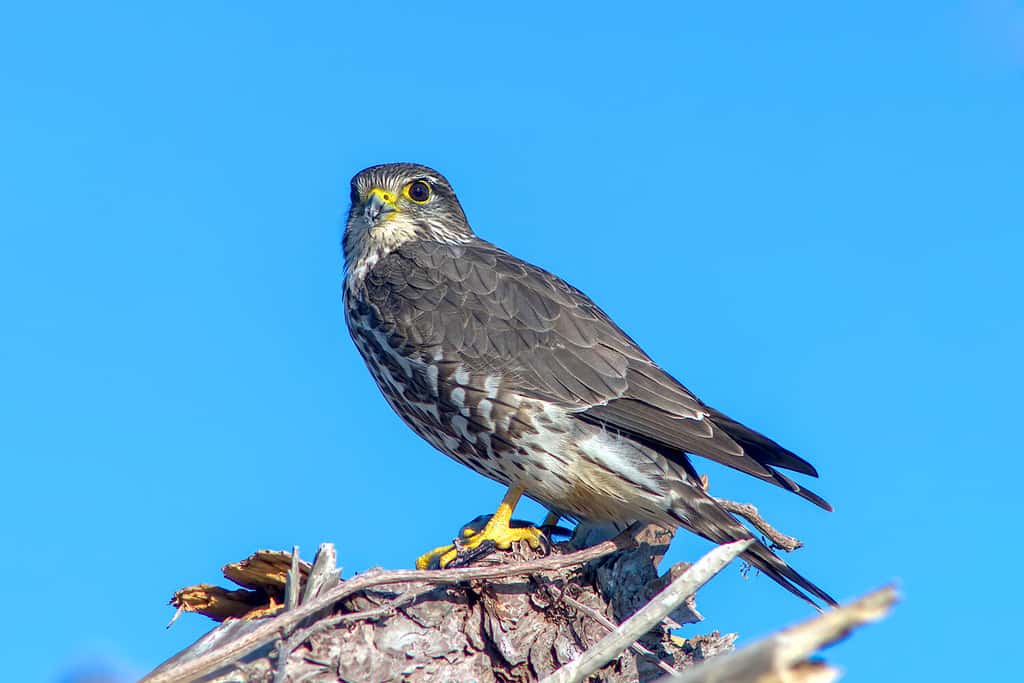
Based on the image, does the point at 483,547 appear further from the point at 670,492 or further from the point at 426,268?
the point at 426,268

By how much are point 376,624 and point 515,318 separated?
2.18 meters

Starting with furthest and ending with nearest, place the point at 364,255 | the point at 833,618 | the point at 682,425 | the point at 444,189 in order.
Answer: the point at 444,189 → the point at 364,255 → the point at 682,425 → the point at 833,618

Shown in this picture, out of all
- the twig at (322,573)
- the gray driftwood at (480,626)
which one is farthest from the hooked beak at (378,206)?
the twig at (322,573)

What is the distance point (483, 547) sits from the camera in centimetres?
507

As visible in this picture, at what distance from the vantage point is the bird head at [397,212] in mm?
6879

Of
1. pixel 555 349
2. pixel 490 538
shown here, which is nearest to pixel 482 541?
pixel 490 538

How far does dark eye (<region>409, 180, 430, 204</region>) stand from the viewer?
287 inches

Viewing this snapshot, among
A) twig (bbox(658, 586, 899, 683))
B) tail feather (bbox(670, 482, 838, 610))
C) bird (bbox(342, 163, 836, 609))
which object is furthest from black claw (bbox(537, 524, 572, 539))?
twig (bbox(658, 586, 899, 683))

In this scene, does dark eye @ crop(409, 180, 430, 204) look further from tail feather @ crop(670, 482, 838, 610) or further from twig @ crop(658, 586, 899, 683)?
twig @ crop(658, 586, 899, 683)

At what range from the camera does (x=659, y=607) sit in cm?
313

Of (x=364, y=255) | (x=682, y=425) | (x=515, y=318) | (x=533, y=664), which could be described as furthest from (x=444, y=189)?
(x=533, y=664)

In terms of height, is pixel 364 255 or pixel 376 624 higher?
pixel 364 255

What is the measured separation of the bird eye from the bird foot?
7.78 feet

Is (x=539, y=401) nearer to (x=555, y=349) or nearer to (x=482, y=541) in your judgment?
(x=555, y=349)
